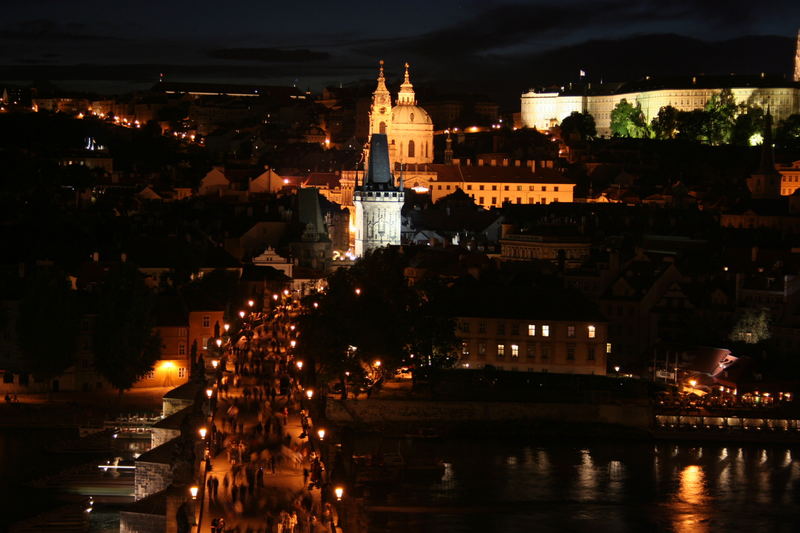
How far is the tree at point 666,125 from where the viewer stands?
10888cm

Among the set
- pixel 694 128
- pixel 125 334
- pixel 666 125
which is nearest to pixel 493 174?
pixel 694 128

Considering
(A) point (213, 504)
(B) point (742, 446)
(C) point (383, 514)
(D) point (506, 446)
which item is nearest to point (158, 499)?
(A) point (213, 504)

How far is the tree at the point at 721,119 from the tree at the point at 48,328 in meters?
69.3

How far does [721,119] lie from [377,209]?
154 ft

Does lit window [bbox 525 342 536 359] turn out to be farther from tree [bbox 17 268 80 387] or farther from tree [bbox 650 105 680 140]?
tree [bbox 650 105 680 140]

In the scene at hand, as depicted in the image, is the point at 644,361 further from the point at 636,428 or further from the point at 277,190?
the point at 277,190

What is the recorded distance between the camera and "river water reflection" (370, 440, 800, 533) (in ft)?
106

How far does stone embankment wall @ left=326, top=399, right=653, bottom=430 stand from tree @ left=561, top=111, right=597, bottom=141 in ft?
224

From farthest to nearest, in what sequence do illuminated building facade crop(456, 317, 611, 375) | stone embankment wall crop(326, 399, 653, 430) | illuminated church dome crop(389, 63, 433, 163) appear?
1. illuminated church dome crop(389, 63, 433, 163)
2. illuminated building facade crop(456, 317, 611, 375)
3. stone embankment wall crop(326, 399, 653, 430)

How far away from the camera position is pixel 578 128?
111500 mm

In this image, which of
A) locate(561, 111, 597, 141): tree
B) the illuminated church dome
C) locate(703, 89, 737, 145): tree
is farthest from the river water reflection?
locate(561, 111, 597, 141): tree

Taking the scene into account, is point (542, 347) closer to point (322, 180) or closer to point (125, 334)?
point (125, 334)

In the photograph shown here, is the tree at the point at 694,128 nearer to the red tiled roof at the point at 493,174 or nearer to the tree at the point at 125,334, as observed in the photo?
the red tiled roof at the point at 493,174

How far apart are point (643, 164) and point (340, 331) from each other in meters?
56.0
